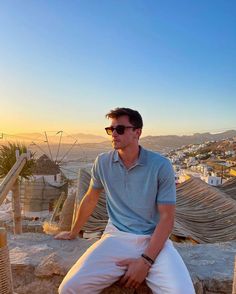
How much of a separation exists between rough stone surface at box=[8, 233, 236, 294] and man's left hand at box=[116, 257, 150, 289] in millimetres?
146

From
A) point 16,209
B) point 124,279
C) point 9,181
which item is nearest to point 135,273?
point 124,279

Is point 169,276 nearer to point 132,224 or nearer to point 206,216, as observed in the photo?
point 132,224

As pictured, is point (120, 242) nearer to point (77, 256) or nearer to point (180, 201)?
point (77, 256)

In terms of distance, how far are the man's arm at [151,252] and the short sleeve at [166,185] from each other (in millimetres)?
37

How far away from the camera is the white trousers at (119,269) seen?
216 centimetres

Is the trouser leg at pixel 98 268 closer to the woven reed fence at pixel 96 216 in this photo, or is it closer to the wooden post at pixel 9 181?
the wooden post at pixel 9 181

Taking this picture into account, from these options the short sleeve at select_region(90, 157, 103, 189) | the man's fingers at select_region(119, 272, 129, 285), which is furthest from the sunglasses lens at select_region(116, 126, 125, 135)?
the man's fingers at select_region(119, 272, 129, 285)

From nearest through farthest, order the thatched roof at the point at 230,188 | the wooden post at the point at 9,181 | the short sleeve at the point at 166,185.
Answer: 1. the short sleeve at the point at 166,185
2. the wooden post at the point at 9,181
3. the thatched roof at the point at 230,188

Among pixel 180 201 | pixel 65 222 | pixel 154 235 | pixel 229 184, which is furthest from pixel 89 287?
pixel 229 184

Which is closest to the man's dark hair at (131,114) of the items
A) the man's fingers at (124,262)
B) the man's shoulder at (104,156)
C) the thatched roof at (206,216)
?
the man's shoulder at (104,156)

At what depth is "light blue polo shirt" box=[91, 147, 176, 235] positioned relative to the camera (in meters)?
2.46

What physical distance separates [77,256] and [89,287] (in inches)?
22.1

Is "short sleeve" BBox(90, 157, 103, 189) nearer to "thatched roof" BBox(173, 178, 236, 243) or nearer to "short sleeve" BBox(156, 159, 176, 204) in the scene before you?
"short sleeve" BBox(156, 159, 176, 204)

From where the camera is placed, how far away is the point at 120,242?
96.6 inches
